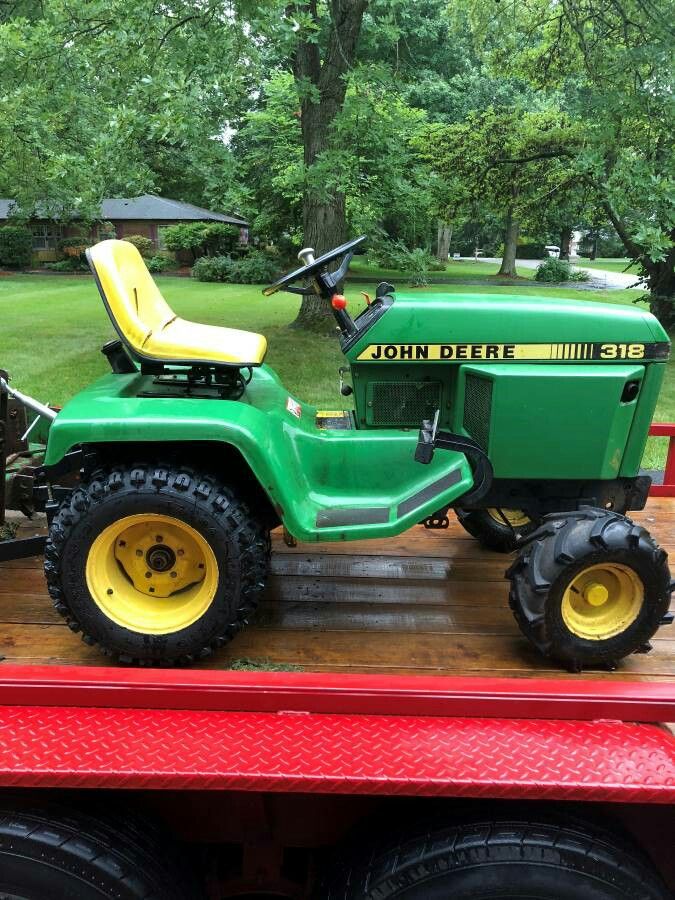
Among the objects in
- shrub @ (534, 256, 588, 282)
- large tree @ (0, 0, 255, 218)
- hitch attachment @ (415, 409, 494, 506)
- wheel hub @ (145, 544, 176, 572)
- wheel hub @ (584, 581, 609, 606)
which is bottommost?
shrub @ (534, 256, 588, 282)

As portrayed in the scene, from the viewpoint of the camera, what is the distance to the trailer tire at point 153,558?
6.49 ft

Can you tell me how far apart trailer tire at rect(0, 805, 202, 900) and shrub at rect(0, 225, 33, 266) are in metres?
29.3

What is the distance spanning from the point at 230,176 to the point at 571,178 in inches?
219

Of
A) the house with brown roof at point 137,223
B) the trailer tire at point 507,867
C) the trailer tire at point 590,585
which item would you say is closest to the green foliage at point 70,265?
the house with brown roof at point 137,223

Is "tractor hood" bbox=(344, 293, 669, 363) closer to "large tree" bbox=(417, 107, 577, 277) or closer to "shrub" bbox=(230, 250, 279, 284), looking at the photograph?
"large tree" bbox=(417, 107, 577, 277)

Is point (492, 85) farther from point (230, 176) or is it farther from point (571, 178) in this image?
point (230, 176)

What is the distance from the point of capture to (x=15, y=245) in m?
26.8

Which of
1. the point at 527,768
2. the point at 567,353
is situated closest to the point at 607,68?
the point at 567,353

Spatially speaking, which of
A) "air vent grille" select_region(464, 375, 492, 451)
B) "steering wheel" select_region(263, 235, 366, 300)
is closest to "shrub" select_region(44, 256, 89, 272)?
"steering wheel" select_region(263, 235, 366, 300)

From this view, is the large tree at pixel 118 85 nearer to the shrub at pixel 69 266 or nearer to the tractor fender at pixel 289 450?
the tractor fender at pixel 289 450

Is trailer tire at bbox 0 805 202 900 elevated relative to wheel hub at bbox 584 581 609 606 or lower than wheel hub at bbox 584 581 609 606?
lower

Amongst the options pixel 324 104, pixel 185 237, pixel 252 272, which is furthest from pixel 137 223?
pixel 324 104

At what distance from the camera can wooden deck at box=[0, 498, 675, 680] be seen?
208cm

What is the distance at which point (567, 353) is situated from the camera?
2307mm
